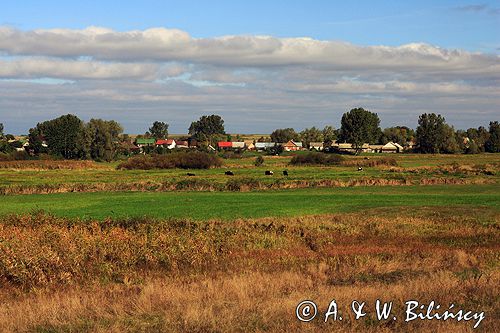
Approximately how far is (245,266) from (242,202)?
24.4 meters

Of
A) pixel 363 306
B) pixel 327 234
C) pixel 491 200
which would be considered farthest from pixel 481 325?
pixel 491 200

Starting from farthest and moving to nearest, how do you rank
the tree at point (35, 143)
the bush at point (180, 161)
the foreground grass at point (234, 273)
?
the tree at point (35, 143), the bush at point (180, 161), the foreground grass at point (234, 273)

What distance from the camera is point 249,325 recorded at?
36.1 feet

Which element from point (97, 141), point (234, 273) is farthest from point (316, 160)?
point (234, 273)

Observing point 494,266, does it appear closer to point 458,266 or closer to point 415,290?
point 458,266

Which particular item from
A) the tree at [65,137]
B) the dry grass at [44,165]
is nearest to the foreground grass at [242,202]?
Result: the dry grass at [44,165]

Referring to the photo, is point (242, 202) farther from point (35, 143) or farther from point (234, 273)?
point (35, 143)

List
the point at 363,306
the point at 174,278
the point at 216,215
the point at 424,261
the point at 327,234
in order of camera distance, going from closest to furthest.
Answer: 1. the point at 363,306
2. the point at 174,278
3. the point at 424,261
4. the point at 327,234
5. the point at 216,215

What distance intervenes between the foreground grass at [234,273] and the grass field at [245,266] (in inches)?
1.8

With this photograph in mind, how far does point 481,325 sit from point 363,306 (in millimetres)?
2322

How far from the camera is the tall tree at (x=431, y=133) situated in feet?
605

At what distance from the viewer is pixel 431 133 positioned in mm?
186625

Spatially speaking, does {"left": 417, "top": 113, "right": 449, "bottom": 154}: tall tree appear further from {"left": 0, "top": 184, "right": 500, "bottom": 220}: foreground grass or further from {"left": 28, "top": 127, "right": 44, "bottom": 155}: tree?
{"left": 0, "top": 184, "right": 500, "bottom": 220}: foreground grass

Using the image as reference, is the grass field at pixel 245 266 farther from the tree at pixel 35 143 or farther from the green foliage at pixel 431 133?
the green foliage at pixel 431 133
